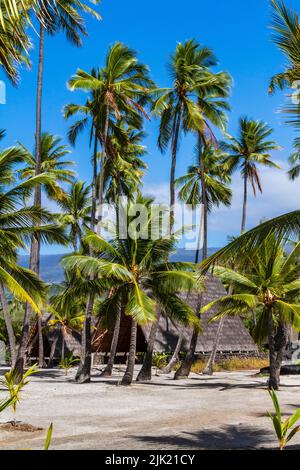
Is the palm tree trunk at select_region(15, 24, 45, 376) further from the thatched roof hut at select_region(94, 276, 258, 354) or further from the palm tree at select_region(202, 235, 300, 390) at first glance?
the thatched roof hut at select_region(94, 276, 258, 354)

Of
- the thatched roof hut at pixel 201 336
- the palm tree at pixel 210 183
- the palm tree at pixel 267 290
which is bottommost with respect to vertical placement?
the thatched roof hut at pixel 201 336

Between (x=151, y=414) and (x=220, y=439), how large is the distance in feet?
13.8

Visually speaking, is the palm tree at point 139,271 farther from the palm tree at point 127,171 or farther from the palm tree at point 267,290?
the palm tree at point 127,171

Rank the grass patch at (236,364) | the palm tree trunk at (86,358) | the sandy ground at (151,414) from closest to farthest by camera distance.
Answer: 1. the sandy ground at (151,414)
2. the palm tree trunk at (86,358)
3. the grass patch at (236,364)

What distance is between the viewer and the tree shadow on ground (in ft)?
33.2

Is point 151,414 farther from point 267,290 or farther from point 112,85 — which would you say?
point 112,85

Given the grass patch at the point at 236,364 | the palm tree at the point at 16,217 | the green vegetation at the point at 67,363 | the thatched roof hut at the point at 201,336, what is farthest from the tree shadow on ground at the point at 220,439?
the grass patch at the point at 236,364

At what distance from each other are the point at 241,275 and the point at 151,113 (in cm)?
995

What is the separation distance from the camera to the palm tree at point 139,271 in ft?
71.5

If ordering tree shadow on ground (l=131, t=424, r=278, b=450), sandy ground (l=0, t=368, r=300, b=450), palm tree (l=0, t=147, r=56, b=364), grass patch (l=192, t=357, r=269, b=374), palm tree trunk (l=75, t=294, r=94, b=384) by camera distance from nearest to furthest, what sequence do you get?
tree shadow on ground (l=131, t=424, r=278, b=450)
sandy ground (l=0, t=368, r=300, b=450)
palm tree (l=0, t=147, r=56, b=364)
palm tree trunk (l=75, t=294, r=94, b=384)
grass patch (l=192, t=357, r=269, b=374)

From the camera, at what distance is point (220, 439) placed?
36.0 feet

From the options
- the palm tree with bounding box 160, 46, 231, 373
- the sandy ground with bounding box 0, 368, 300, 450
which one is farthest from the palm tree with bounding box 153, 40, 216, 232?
the sandy ground with bounding box 0, 368, 300, 450

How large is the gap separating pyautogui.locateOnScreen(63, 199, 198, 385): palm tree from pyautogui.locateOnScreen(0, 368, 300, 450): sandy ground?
3020 millimetres

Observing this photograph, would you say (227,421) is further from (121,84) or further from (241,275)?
(121,84)
